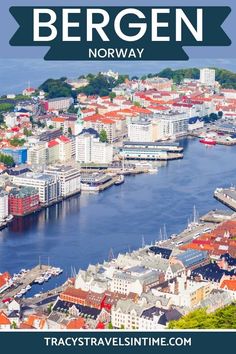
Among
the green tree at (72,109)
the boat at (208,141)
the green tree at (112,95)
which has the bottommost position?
the boat at (208,141)

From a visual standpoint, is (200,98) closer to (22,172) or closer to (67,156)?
(67,156)

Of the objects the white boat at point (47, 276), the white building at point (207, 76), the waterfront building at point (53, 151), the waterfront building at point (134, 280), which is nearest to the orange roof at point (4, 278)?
the white boat at point (47, 276)

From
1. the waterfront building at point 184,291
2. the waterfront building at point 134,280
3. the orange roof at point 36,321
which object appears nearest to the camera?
the orange roof at point 36,321

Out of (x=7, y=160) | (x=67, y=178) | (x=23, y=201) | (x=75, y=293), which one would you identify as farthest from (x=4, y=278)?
(x=7, y=160)

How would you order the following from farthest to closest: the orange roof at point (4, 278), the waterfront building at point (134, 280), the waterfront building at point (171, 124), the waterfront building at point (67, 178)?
the waterfront building at point (171, 124) → the waterfront building at point (67, 178) → the orange roof at point (4, 278) → the waterfront building at point (134, 280)

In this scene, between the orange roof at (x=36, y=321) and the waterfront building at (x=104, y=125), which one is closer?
the orange roof at (x=36, y=321)

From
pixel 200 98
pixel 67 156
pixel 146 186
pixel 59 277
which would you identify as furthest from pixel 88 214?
pixel 200 98

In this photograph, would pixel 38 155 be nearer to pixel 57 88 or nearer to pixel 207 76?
pixel 57 88

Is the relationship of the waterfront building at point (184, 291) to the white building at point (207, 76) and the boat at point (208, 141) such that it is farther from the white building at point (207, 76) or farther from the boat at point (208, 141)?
the white building at point (207, 76)
